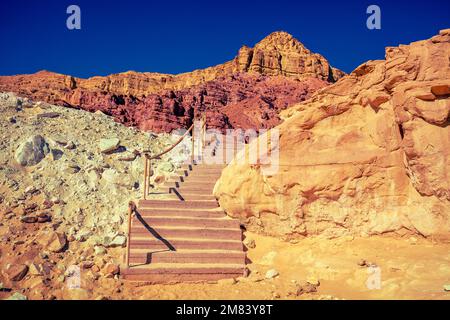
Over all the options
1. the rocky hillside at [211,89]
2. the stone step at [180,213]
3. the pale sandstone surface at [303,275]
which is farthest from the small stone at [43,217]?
the rocky hillside at [211,89]

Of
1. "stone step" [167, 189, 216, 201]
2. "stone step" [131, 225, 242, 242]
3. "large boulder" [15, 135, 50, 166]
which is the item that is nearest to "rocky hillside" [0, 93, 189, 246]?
"large boulder" [15, 135, 50, 166]

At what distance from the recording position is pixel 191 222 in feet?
23.2

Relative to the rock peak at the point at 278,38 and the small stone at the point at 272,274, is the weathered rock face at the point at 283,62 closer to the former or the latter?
the rock peak at the point at 278,38

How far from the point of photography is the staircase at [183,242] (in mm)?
5926

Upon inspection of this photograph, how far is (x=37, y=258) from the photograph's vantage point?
604 centimetres

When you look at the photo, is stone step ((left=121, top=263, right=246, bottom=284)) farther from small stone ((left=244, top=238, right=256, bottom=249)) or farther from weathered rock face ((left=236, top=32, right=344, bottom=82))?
weathered rock face ((left=236, top=32, right=344, bottom=82))

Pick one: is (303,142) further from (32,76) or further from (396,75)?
(32,76)

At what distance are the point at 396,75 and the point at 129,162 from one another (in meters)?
8.21

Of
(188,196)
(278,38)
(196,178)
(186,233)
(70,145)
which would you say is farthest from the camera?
(278,38)

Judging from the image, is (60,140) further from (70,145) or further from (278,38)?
(278,38)

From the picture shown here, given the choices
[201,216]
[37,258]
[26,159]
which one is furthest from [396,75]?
[26,159]

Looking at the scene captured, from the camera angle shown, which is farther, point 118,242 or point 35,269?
point 118,242

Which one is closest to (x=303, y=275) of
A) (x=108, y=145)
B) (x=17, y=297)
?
(x=17, y=297)

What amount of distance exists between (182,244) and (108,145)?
19.8ft
